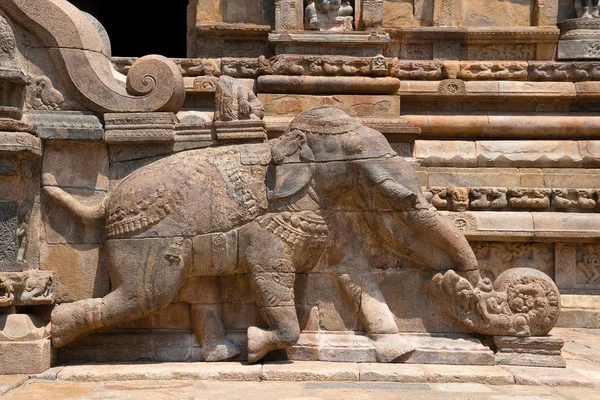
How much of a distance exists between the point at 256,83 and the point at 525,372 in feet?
16.4

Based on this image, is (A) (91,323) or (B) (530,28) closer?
(A) (91,323)

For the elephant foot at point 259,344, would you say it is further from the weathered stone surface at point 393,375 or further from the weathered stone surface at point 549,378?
the weathered stone surface at point 549,378

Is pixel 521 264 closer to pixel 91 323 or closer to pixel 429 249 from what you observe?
pixel 429 249

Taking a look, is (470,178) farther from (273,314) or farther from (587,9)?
(273,314)

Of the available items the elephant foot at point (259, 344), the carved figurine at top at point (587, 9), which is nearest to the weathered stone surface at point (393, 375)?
the elephant foot at point (259, 344)

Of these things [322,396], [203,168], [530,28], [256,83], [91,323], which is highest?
[530,28]

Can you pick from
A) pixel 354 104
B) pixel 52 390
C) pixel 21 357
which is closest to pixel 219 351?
pixel 52 390

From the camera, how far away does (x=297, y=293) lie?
6.60 meters

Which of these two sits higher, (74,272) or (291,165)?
(291,165)

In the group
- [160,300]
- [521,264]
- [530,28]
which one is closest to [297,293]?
[160,300]

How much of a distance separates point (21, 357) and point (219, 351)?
1.47m

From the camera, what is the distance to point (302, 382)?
19.6 ft

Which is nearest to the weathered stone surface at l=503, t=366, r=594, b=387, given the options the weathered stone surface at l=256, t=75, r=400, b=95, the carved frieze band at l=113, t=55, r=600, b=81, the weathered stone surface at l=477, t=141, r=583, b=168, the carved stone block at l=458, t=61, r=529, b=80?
the weathered stone surface at l=477, t=141, r=583, b=168

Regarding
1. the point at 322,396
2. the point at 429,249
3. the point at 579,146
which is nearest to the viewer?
Answer: the point at 322,396
